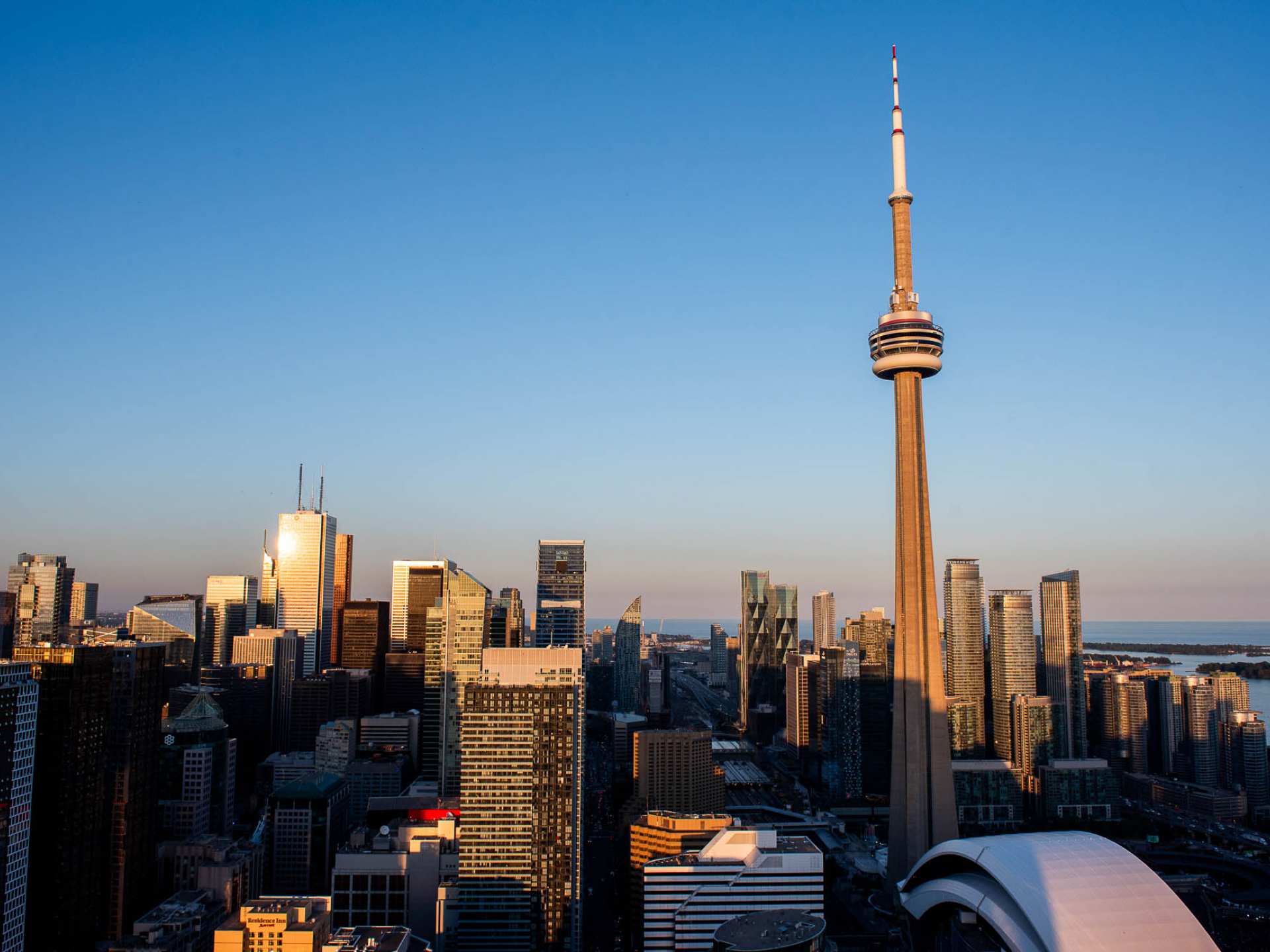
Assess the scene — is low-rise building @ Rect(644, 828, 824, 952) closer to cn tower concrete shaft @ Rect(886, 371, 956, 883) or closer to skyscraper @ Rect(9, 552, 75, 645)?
cn tower concrete shaft @ Rect(886, 371, 956, 883)

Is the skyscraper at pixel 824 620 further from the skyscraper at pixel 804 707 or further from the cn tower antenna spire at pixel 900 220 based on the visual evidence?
the cn tower antenna spire at pixel 900 220

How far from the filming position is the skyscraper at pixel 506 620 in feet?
270

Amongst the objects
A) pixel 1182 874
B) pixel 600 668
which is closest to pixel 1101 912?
→ pixel 1182 874

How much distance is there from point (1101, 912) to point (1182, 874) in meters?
38.9

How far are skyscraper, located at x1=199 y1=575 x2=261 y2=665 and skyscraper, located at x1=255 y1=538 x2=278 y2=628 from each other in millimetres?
821

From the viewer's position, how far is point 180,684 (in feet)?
339

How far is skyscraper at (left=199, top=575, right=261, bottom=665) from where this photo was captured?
13488 centimetres

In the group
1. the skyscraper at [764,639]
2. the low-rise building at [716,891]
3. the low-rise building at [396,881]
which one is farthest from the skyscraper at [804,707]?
the low-rise building at [716,891]

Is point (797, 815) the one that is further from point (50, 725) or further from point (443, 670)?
point (50, 725)

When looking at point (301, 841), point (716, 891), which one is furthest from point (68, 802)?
point (716, 891)

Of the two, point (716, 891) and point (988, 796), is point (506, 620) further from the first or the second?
point (716, 891)

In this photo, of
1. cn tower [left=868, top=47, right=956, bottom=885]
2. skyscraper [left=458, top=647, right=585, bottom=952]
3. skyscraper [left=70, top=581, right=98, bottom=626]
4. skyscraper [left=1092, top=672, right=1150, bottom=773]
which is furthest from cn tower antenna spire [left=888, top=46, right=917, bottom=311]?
skyscraper [left=70, top=581, right=98, bottom=626]

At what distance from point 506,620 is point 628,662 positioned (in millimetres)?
71756

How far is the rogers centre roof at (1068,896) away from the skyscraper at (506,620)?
4961cm
